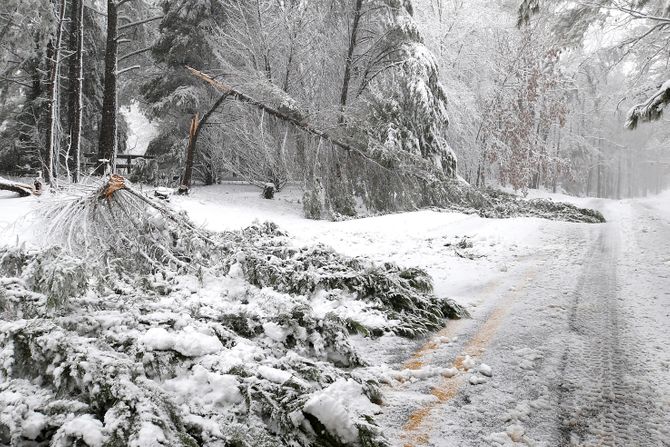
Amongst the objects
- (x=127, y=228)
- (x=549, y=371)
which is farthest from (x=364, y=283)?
(x=127, y=228)

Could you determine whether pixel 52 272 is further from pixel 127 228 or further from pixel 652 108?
pixel 652 108

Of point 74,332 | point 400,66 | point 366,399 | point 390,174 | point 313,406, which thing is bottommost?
point 366,399

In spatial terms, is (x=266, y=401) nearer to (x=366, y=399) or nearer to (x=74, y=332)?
(x=366, y=399)

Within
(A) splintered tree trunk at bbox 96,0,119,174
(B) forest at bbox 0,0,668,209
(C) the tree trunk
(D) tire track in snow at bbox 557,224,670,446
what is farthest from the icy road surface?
(A) splintered tree trunk at bbox 96,0,119,174

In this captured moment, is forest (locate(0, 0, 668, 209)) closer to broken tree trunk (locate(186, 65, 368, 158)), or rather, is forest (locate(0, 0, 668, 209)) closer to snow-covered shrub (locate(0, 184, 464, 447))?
broken tree trunk (locate(186, 65, 368, 158))

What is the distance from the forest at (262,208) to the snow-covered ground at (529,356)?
0.25ft

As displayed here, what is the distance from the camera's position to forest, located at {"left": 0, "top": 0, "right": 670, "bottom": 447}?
2.06m

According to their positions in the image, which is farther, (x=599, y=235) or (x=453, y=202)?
(x=453, y=202)

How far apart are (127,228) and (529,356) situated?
146 inches

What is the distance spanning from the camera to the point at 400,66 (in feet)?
42.3

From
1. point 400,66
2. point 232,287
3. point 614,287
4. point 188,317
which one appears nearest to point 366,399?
point 188,317

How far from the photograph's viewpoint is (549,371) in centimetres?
285

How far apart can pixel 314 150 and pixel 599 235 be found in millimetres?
6236

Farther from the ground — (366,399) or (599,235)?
(599,235)
